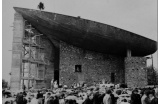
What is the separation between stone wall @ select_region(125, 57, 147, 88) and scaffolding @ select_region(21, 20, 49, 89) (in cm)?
670

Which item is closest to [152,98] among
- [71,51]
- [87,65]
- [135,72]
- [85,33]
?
[85,33]

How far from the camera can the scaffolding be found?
17.4 meters

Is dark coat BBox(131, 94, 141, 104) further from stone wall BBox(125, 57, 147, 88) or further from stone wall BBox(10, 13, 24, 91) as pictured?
stone wall BBox(125, 57, 147, 88)

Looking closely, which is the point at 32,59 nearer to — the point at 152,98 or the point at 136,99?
the point at 136,99

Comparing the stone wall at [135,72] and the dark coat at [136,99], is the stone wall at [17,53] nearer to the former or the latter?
the stone wall at [135,72]

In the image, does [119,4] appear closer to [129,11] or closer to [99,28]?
[129,11]

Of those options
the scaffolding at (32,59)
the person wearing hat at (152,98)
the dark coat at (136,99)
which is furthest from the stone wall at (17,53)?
the person wearing hat at (152,98)

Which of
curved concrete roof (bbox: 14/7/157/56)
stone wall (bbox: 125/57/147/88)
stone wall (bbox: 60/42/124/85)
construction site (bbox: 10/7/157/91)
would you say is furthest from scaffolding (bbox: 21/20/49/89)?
stone wall (bbox: 125/57/147/88)

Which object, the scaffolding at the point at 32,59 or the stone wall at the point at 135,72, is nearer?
the scaffolding at the point at 32,59

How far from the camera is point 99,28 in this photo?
19.0 meters

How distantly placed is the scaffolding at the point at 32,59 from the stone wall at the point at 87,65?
1.60 metres

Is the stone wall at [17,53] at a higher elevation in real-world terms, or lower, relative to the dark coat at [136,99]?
higher

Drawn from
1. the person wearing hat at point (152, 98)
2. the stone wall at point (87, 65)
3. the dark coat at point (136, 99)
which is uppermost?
the stone wall at point (87, 65)

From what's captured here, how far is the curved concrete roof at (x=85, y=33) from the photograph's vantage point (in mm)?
17803
